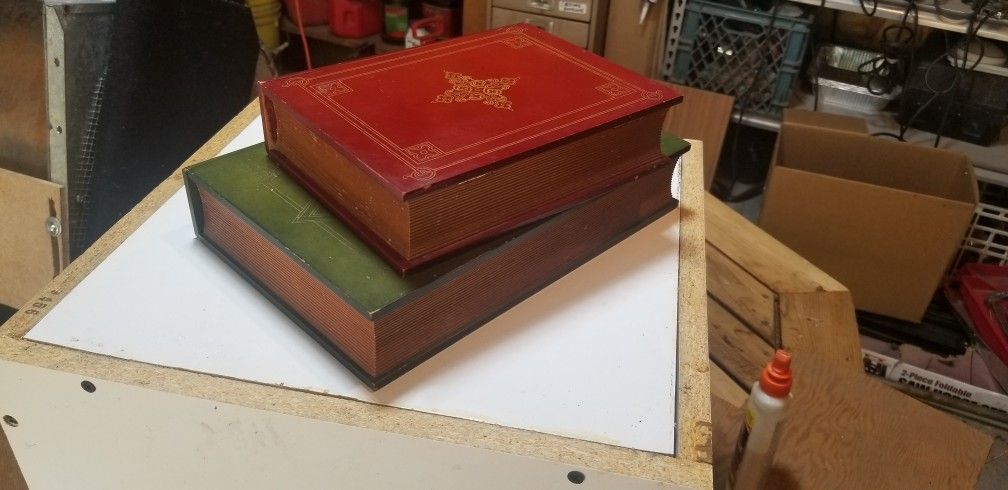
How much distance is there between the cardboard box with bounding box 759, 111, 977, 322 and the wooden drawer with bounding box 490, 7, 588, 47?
0.46 m

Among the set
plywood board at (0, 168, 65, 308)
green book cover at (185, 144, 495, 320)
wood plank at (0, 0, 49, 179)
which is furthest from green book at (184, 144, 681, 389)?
wood plank at (0, 0, 49, 179)

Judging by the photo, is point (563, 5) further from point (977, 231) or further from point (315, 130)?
point (315, 130)

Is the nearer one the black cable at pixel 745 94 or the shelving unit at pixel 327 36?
the black cable at pixel 745 94

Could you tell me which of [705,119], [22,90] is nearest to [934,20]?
[705,119]

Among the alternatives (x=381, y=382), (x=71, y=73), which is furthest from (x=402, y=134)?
(x=71, y=73)

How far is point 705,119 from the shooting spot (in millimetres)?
1661

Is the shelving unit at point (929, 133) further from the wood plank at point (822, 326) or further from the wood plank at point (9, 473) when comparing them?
the wood plank at point (9, 473)

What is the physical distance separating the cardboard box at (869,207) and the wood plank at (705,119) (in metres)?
0.14

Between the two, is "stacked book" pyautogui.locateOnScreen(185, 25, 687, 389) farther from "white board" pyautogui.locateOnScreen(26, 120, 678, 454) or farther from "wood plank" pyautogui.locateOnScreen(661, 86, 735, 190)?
"wood plank" pyautogui.locateOnScreen(661, 86, 735, 190)

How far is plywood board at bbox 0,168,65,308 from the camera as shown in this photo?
36.9 inches

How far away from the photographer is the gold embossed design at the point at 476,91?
2.06ft

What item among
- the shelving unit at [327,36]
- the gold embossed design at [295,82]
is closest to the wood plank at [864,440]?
the gold embossed design at [295,82]

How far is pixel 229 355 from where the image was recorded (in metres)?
0.57

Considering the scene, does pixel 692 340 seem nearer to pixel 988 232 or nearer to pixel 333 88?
pixel 333 88
